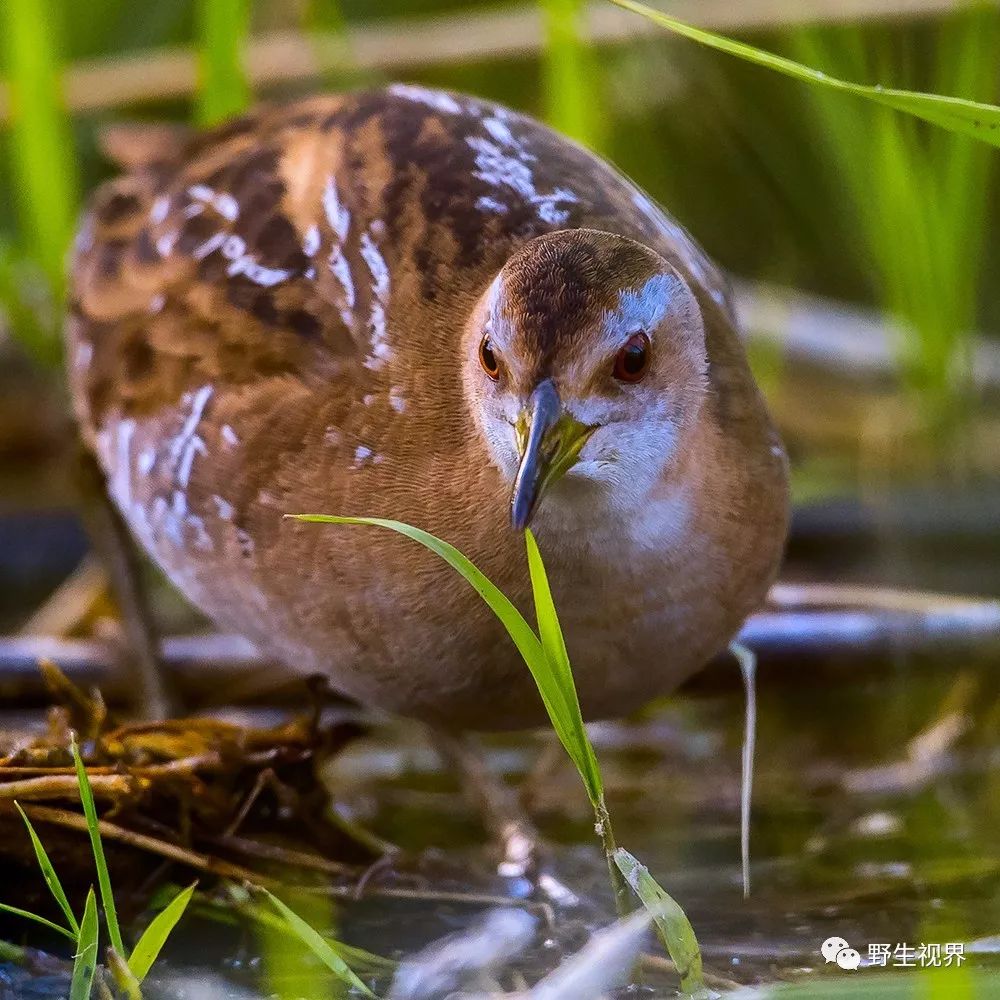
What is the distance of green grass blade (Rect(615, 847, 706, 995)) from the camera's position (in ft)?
6.64

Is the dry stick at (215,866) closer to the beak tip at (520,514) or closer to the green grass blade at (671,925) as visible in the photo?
the green grass blade at (671,925)

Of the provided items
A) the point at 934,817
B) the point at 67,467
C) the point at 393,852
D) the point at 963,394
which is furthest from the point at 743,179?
the point at 393,852

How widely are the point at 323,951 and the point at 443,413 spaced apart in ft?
2.71

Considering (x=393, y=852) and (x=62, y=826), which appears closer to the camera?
(x=62, y=826)

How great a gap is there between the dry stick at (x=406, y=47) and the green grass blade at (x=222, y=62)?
1.75ft

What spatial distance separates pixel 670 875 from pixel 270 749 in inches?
26.4

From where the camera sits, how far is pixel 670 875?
104 inches

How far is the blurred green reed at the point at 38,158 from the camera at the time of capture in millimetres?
3674

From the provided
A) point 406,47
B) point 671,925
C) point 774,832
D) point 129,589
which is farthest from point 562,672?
point 406,47

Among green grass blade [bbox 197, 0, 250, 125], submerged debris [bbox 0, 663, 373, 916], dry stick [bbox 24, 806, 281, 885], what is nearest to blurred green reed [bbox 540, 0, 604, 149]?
green grass blade [bbox 197, 0, 250, 125]

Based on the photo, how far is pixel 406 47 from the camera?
4316 millimetres

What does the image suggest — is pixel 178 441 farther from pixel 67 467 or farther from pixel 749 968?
pixel 67 467

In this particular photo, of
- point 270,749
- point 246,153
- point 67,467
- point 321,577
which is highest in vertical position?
point 246,153

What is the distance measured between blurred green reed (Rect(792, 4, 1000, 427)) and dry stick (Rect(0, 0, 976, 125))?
0.82 feet
